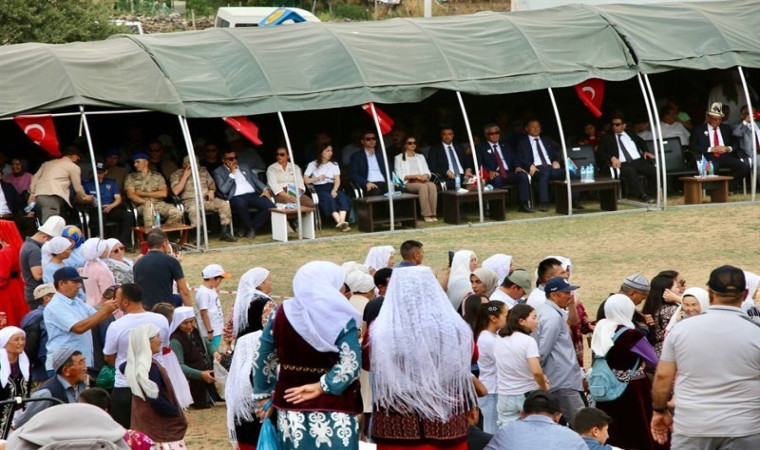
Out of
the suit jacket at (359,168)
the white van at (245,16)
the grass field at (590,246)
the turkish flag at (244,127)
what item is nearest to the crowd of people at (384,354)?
the grass field at (590,246)

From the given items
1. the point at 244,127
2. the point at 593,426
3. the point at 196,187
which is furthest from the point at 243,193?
the point at 593,426

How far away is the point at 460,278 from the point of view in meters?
10.1

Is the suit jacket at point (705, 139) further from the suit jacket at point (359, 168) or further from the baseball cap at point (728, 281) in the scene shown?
the baseball cap at point (728, 281)

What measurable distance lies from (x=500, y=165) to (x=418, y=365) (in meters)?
13.7

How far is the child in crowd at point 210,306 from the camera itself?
1090 cm

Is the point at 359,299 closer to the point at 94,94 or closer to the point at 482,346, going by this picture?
the point at 482,346

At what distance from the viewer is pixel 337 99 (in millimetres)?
18328

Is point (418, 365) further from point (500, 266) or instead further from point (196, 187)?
point (196, 187)

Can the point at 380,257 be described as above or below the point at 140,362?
above

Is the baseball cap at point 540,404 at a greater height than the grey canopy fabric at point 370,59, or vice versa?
the grey canopy fabric at point 370,59

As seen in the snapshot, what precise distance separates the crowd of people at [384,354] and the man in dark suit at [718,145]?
31.9 ft

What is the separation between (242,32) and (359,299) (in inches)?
429

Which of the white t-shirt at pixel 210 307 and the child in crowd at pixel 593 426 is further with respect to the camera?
the white t-shirt at pixel 210 307

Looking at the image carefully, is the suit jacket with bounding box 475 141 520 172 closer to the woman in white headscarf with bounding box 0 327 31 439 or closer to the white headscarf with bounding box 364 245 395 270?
the white headscarf with bounding box 364 245 395 270
